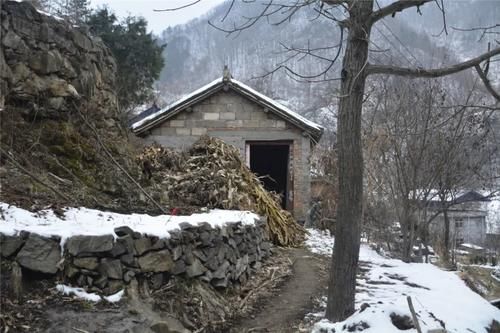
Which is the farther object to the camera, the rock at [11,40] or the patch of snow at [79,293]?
the rock at [11,40]

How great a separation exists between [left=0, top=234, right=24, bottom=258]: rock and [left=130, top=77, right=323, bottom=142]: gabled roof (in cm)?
1012

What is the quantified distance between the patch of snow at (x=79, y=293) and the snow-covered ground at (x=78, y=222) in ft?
1.12

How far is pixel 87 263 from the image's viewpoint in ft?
11.5

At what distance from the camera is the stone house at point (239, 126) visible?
1301cm

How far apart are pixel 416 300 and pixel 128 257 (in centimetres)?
311

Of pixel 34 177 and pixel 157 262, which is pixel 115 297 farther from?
pixel 34 177

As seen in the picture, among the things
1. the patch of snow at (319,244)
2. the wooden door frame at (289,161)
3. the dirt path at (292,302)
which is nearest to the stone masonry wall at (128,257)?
the dirt path at (292,302)

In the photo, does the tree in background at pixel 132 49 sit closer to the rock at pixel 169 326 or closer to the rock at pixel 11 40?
the rock at pixel 11 40

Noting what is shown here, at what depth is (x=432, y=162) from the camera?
31.3 ft

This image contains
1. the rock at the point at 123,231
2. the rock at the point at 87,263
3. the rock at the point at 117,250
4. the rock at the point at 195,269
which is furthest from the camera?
the rock at the point at 195,269

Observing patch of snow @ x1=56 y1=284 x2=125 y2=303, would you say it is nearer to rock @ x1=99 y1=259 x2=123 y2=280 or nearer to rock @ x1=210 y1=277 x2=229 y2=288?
rock @ x1=99 y1=259 x2=123 y2=280

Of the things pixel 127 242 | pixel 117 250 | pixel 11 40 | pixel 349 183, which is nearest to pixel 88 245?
pixel 117 250

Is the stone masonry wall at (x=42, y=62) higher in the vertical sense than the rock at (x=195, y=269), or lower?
higher

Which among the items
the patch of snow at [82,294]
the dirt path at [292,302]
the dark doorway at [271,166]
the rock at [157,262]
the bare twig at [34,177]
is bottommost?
the dirt path at [292,302]
